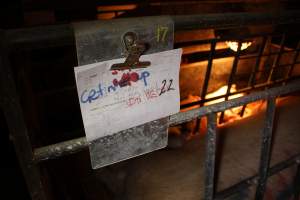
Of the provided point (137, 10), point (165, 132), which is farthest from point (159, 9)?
point (165, 132)

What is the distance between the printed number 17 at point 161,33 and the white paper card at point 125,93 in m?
0.05

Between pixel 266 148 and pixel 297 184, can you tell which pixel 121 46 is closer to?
pixel 266 148

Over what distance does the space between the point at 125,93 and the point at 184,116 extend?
287 mm

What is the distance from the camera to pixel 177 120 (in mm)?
1077

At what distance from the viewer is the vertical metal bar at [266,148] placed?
133 centimetres

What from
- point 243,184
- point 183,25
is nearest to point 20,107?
point 183,25

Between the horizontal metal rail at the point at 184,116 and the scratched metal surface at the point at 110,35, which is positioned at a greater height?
the scratched metal surface at the point at 110,35

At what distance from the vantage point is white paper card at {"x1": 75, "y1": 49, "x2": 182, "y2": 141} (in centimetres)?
83

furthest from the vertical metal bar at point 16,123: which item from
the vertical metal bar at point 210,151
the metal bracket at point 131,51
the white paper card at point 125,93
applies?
the vertical metal bar at point 210,151

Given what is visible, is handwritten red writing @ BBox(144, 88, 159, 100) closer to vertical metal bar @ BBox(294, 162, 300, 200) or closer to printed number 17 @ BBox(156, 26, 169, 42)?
printed number 17 @ BBox(156, 26, 169, 42)

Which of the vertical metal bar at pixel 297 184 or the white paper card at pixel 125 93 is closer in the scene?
the white paper card at pixel 125 93

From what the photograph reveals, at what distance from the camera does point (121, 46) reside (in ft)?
2.67

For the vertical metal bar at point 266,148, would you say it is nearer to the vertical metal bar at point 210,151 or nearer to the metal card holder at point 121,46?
the vertical metal bar at point 210,151

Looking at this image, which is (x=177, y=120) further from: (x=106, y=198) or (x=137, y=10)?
(x=137, y=10)
